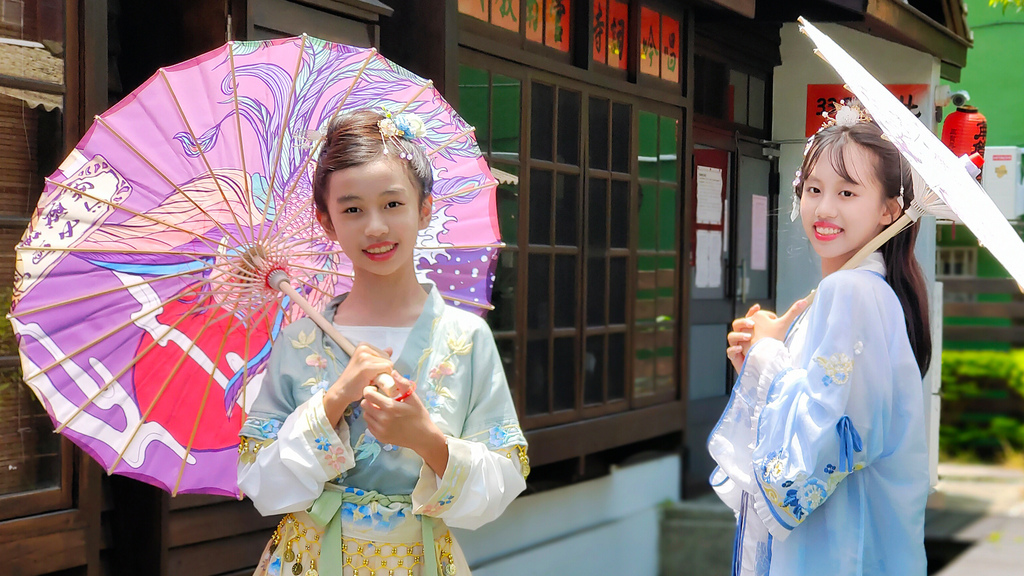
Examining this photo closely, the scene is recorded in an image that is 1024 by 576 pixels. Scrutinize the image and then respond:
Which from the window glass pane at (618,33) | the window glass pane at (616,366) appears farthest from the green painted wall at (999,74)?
the window glass pane at (616,366)

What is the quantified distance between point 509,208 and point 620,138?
4.08ft

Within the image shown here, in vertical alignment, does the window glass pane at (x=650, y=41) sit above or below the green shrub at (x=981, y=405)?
above

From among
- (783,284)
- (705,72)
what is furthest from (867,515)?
(783,284)

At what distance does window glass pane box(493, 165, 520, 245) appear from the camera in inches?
196

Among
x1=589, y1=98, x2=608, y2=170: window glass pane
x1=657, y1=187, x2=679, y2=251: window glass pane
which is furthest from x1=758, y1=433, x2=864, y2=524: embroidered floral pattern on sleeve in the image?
x1=657, y1=187, x2=679, y2=251: window glass pane

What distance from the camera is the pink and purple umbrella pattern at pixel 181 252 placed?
219 centimetres

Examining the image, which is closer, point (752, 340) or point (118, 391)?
point (118, 391)

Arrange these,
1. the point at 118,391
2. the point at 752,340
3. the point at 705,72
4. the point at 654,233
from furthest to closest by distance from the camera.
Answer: the point at 705,72 → the point at 654,233 → the point at 752,340 → the point at 118,391

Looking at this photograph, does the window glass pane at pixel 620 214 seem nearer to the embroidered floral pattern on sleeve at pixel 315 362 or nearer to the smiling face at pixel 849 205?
the smiling face at pixel 849 205

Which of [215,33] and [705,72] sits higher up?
[705,72]

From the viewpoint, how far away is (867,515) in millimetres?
2344

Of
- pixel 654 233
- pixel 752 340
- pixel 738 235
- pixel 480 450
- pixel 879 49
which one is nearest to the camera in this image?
pixel 480 450

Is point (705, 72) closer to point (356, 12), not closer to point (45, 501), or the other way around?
point (356, 12)

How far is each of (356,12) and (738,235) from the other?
4.62 m
